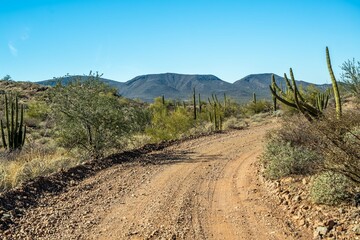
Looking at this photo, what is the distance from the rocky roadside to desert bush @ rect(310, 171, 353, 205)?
129 mm

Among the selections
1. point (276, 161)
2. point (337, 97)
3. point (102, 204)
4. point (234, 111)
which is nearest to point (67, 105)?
point (102, 204)

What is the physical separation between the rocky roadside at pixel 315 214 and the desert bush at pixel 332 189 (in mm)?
129

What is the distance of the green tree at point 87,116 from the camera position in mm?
14641

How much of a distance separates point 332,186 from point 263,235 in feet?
5.37

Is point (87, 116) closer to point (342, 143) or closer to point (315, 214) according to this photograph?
point (315, 214)

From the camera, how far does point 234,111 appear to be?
40.3m

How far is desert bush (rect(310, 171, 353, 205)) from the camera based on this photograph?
7.12 metres

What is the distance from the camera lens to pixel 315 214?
7.08m

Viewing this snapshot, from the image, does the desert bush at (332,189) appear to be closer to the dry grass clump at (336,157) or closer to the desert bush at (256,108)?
the dry grass clump at (336,157)

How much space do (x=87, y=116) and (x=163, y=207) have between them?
7119 mm

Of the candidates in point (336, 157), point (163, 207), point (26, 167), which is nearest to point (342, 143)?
point (336, 157)

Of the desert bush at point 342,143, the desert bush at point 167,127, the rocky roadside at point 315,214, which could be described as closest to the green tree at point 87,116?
the desert bush at point 167,127

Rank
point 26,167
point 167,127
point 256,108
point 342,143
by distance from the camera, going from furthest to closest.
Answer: point 256,108 → point 167,127 → point 26,167 → point 342,143

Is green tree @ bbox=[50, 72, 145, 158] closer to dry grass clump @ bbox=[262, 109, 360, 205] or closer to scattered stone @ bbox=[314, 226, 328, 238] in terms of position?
dry grass clump @ bbox=[262, 109, 360, 205]
